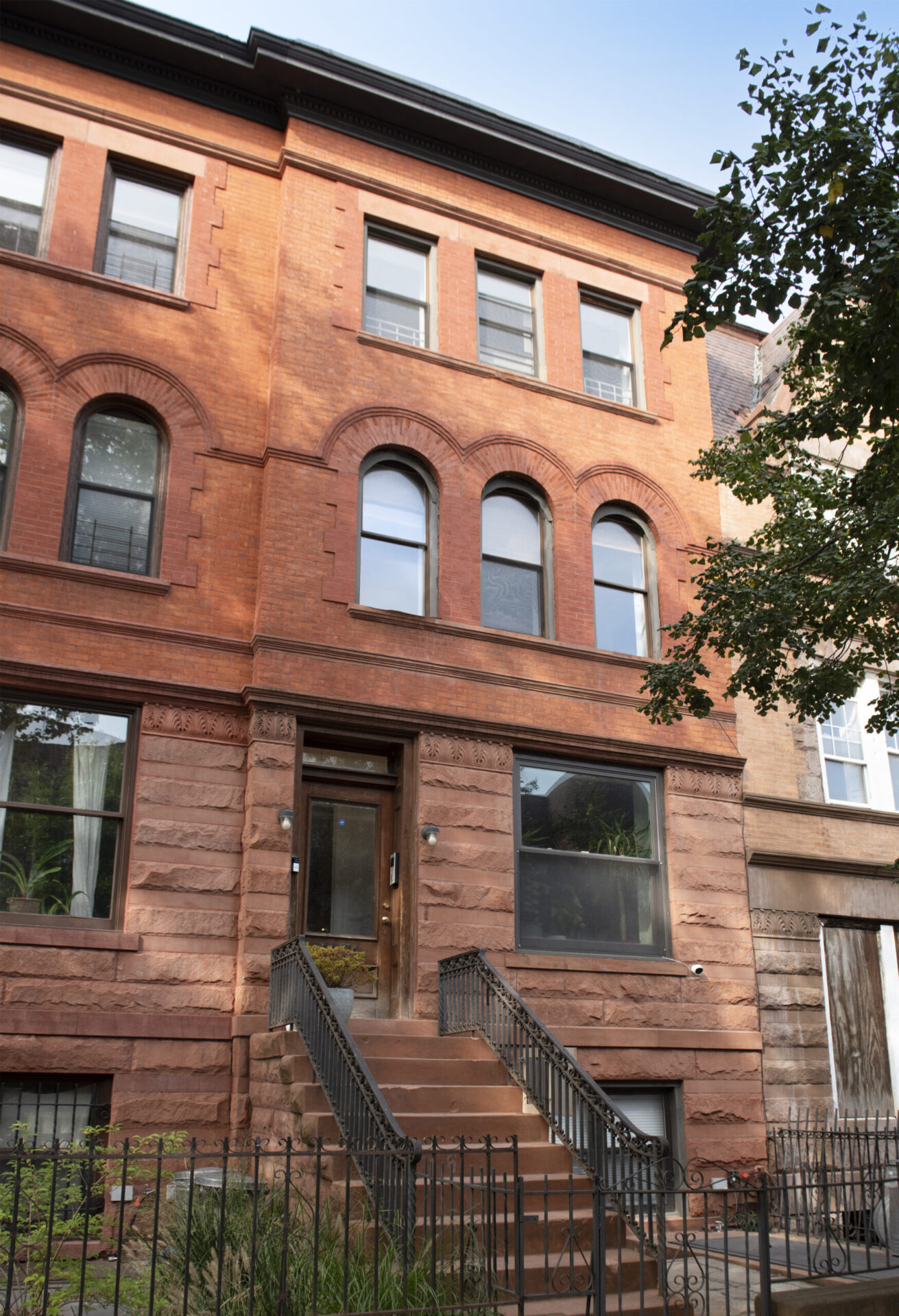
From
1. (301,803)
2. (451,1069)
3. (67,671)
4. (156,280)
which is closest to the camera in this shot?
(451,1069)

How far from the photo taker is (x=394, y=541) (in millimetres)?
13898

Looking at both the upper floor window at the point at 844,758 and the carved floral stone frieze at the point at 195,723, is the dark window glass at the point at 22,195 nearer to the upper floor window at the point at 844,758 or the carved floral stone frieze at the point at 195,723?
the carved floral stone frieze at the point at 195,723

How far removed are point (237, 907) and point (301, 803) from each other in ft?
4.57

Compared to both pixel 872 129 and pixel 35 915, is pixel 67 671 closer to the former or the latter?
pixel 35 915

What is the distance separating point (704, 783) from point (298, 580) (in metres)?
5.75

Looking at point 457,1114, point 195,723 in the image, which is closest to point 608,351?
point 195,723

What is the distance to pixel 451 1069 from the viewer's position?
1044 cm

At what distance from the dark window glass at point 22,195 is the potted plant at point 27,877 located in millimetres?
7011

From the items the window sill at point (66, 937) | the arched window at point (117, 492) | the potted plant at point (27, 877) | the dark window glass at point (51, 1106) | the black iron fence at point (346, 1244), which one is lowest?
the black iron fence at point (346, 1244)

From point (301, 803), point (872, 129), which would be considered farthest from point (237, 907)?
point (872, 129)

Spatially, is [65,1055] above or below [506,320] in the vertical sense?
below

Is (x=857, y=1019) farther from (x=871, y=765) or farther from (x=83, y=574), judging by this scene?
(x=83, y=574)

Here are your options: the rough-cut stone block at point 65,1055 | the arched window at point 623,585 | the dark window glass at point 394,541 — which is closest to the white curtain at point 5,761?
the rough-cut stone block at point 65,1055

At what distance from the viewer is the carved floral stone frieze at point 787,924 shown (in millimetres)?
14250
